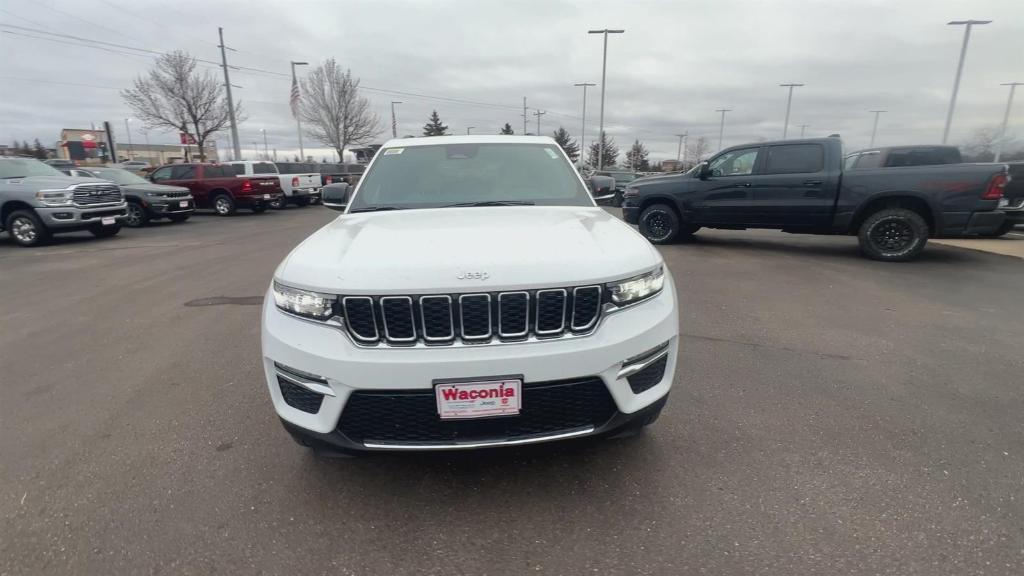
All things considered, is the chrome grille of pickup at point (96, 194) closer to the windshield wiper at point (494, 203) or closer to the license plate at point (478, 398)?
the windshield wiper at point (494, 203)

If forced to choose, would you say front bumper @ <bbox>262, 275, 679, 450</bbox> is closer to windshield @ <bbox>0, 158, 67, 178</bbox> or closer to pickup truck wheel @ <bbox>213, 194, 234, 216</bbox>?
windshield @ <bbox>0, 158, 67, 178</bbox>

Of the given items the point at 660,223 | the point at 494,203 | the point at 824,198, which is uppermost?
the point at 494,203

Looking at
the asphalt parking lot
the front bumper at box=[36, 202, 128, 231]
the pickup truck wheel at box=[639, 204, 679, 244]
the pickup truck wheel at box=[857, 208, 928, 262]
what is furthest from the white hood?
the front bumper at box=[36, 202, 128, 231]

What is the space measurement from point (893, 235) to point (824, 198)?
1133 millimetres

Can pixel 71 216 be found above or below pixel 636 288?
below

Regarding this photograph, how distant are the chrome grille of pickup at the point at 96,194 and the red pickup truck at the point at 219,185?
226 inches

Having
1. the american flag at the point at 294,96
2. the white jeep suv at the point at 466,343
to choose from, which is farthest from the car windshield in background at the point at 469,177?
the american flag at the point at 294,96

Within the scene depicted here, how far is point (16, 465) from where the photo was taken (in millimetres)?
2779

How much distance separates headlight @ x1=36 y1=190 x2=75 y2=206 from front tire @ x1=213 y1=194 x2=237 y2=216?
23.5 feet

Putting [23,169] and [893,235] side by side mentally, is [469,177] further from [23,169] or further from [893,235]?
[23,169]

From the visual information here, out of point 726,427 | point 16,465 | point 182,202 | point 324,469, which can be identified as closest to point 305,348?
point 324,469

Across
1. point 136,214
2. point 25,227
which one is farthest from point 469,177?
point 136,214

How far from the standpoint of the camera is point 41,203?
1052 cm

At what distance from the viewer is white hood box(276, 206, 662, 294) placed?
2.12 m
